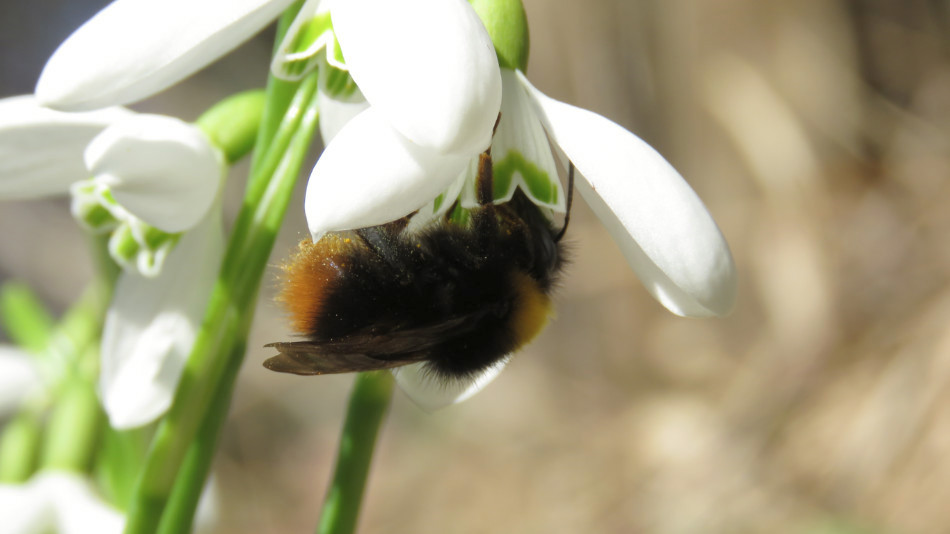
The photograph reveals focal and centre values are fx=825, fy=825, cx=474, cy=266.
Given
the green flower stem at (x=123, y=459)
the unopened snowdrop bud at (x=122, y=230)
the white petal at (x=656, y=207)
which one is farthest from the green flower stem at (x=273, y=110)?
the green flower stem at (x=123, y=459)

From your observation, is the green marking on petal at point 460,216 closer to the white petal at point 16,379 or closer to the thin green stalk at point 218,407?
the thin green stalk at point 218,407

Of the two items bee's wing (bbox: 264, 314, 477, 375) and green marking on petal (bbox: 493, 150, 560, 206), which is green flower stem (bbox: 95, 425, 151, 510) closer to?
bee's wing (bbox: 264, 314, 477, 375)

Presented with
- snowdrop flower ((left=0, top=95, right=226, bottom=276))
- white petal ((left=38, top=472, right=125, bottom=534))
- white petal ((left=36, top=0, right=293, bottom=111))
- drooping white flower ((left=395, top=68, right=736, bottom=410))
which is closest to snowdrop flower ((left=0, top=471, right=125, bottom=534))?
white petal ((left=38, top=472, right=125, bottom=534))

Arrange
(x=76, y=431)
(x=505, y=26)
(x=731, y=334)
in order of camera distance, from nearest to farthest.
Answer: (x=505, y=26) < (x=76, y=431) < (x=731, y=334)

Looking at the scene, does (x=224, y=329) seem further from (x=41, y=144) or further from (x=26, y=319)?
(x=26, y=319)

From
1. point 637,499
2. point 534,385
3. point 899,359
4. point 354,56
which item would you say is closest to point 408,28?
point 354,56

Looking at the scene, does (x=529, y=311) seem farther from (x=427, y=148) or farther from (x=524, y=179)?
(x=427, y=148)

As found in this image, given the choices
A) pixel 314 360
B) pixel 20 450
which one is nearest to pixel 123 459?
pixel 20 450
